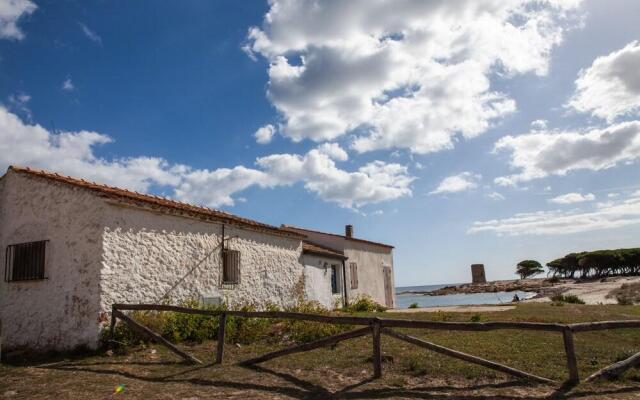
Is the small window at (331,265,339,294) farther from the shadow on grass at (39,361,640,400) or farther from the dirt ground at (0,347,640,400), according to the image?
the shadow on grass at (39,361,640,400)

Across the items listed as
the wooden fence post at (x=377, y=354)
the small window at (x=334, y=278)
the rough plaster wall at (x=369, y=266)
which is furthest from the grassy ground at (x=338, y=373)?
the rough plaster wall at (x=369, y=266)

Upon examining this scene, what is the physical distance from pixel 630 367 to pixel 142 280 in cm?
990

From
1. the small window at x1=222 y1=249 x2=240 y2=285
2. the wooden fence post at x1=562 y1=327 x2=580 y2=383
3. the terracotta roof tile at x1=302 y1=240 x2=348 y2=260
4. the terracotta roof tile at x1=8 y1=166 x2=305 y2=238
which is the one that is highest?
the terracotta roof tile at x1=8 y1=166 x2=305 y2=238

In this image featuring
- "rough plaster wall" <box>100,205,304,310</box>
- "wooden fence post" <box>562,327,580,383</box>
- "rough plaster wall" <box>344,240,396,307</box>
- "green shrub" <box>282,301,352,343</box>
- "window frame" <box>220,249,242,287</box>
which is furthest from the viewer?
"rough plaster wall" <box>344,240,396,307</box>

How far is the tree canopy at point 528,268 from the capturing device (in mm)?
76481

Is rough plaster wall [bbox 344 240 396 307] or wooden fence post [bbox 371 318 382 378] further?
rough plaster wall [bbox 344 240 396 307]

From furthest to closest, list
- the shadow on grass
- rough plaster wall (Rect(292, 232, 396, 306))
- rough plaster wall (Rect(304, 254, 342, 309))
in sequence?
rough plaster wall (Rect(292, 232, 396, 306)) < rough plaster wall (Rect(304, 254, 342, 309)) < the shadow on grass

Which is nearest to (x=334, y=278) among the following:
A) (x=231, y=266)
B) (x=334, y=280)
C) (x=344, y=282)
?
(x=334, y=280)

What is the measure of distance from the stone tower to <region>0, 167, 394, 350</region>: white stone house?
7036 cm

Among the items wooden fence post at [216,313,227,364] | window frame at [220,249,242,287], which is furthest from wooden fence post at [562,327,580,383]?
window frame at [220,249,242,287]

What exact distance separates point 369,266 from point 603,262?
5173 cm

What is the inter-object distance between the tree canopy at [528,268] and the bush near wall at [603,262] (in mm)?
7330

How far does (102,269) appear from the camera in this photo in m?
9.31

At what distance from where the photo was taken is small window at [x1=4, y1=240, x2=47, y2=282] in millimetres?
10141
